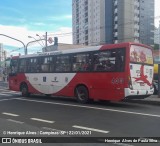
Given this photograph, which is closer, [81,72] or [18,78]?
[81,72]

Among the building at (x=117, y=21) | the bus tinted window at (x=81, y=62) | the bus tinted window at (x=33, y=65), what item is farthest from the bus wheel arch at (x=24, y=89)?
the building at (x=117, y=21)

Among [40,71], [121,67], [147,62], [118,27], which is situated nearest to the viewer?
[121,67]

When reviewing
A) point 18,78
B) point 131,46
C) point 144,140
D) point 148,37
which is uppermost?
point 148,37

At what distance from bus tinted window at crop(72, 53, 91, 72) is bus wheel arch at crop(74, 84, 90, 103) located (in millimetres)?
925

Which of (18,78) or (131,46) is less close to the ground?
(131,46)

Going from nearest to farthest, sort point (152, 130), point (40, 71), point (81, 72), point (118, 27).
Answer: point (152, 130) < point (81, 72) < point (40, 71) < point (118, 27)

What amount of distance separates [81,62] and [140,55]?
324 cm

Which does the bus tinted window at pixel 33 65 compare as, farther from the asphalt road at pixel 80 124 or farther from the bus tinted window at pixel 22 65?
the asphalt road at pixel 80 124

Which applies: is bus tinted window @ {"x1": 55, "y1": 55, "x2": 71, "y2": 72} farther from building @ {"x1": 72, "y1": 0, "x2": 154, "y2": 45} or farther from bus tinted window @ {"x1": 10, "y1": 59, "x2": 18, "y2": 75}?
building @ {"x1": 72, "y1": 0, "x2": 154, "y2": 45}

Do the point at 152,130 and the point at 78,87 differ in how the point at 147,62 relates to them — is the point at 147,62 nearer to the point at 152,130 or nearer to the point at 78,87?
the point at 78,87

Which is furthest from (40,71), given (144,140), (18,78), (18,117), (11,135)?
(144,140)

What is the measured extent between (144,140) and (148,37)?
10675cm

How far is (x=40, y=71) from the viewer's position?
1958 cm

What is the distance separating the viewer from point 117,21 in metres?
110
